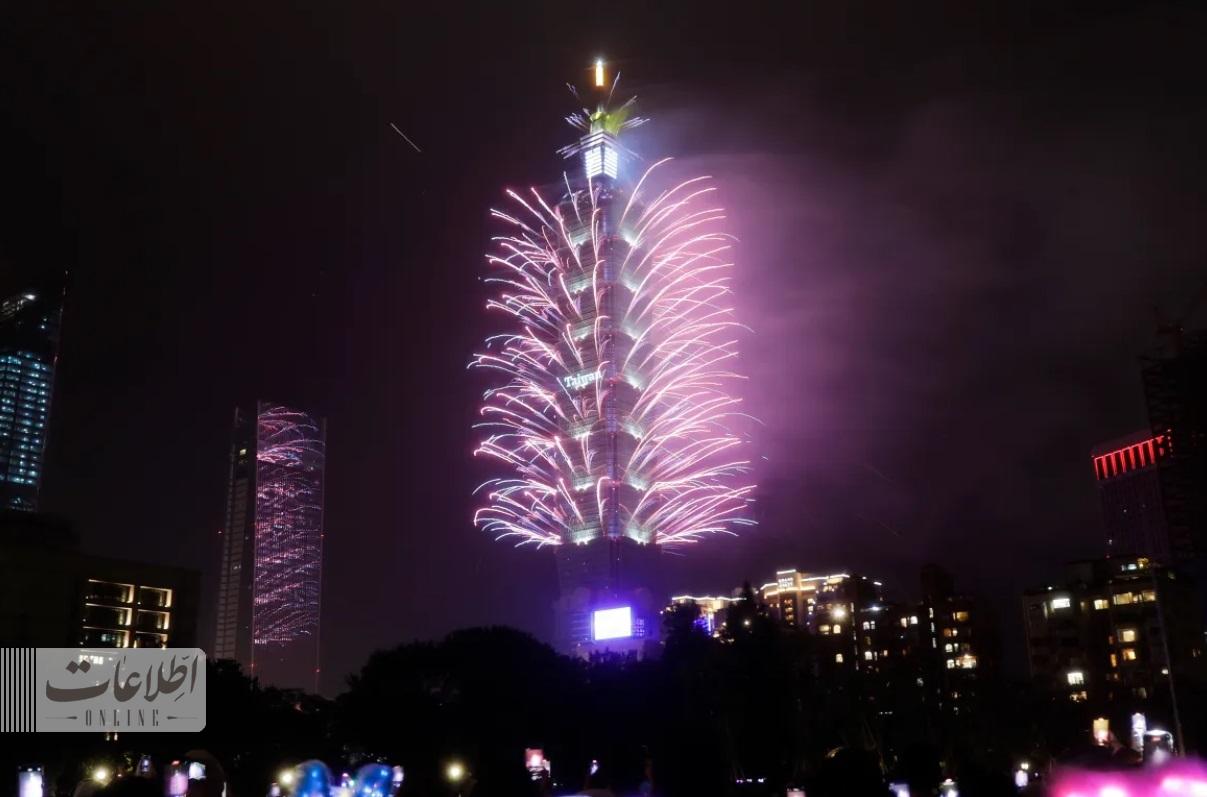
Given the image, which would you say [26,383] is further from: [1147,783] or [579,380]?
[1147,783]

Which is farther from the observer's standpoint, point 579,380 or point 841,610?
point 841,610

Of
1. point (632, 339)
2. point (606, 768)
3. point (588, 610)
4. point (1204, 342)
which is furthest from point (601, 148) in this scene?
point (606, 768)

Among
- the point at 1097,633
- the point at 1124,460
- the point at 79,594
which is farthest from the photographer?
the point at 1124,460

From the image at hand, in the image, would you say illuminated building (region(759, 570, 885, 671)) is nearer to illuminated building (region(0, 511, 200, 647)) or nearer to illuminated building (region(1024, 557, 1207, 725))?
illuminated building (region(1024, 557, 1207, 725))

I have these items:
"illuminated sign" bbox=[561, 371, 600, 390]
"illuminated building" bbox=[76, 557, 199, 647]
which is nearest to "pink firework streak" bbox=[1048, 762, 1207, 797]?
"illuminated building" bbox=[76, 557, 199, 647]

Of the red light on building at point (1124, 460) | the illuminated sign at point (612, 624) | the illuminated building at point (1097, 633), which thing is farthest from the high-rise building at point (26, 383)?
the red light on building at point (1124, 460)

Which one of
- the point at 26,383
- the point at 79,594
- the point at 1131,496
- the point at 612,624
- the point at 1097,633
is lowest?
the point at 1097,633

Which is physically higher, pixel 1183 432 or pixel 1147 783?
pixel 1183 432

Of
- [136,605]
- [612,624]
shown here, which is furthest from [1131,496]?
[136,605]
